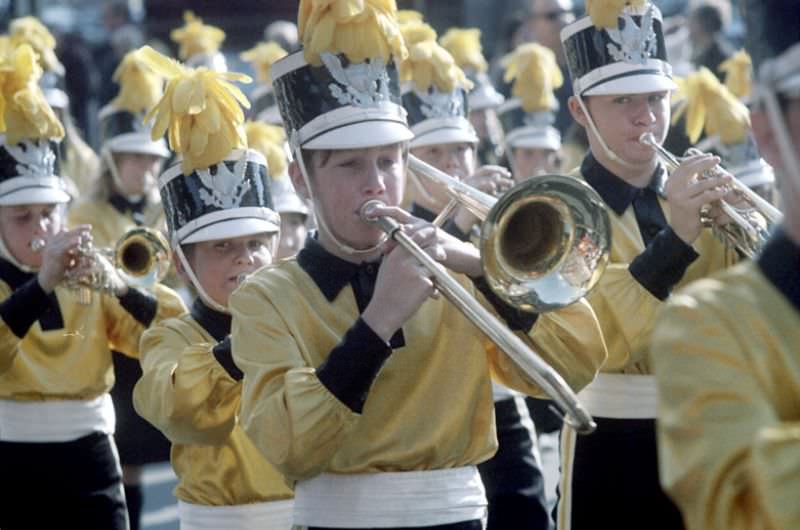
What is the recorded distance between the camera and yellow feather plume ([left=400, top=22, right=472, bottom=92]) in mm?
7836

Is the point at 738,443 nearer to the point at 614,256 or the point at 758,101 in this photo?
the point at 758,101

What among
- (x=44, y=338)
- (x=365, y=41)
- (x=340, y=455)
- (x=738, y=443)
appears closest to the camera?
(x=738, y=443)

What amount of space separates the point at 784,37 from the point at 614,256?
267 centimetres

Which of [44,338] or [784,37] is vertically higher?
[784,37]

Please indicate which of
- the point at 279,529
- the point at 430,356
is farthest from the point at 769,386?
the point at 279,529

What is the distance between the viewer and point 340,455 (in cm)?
410

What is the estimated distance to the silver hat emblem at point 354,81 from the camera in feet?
14.4

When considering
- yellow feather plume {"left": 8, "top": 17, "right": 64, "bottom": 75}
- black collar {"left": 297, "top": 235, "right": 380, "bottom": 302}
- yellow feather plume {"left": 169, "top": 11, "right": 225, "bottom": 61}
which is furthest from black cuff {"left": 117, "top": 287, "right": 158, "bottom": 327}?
yellow feather plume {"left": 169, "top": 11, "right": 225, "bottom": 61}

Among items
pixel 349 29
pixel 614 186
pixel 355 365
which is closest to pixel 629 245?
pixel 614 186

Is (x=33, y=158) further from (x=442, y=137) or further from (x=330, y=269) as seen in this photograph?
(x=330, y=269)

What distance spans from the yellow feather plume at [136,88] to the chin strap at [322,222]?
5519 millimetres

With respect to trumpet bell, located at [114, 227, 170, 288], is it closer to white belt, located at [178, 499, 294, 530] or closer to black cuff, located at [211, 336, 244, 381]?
white belt, located at [178, 499, 294, 530]

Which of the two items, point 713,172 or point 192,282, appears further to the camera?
point 192,282

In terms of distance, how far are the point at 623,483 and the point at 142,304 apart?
2.02 metres
